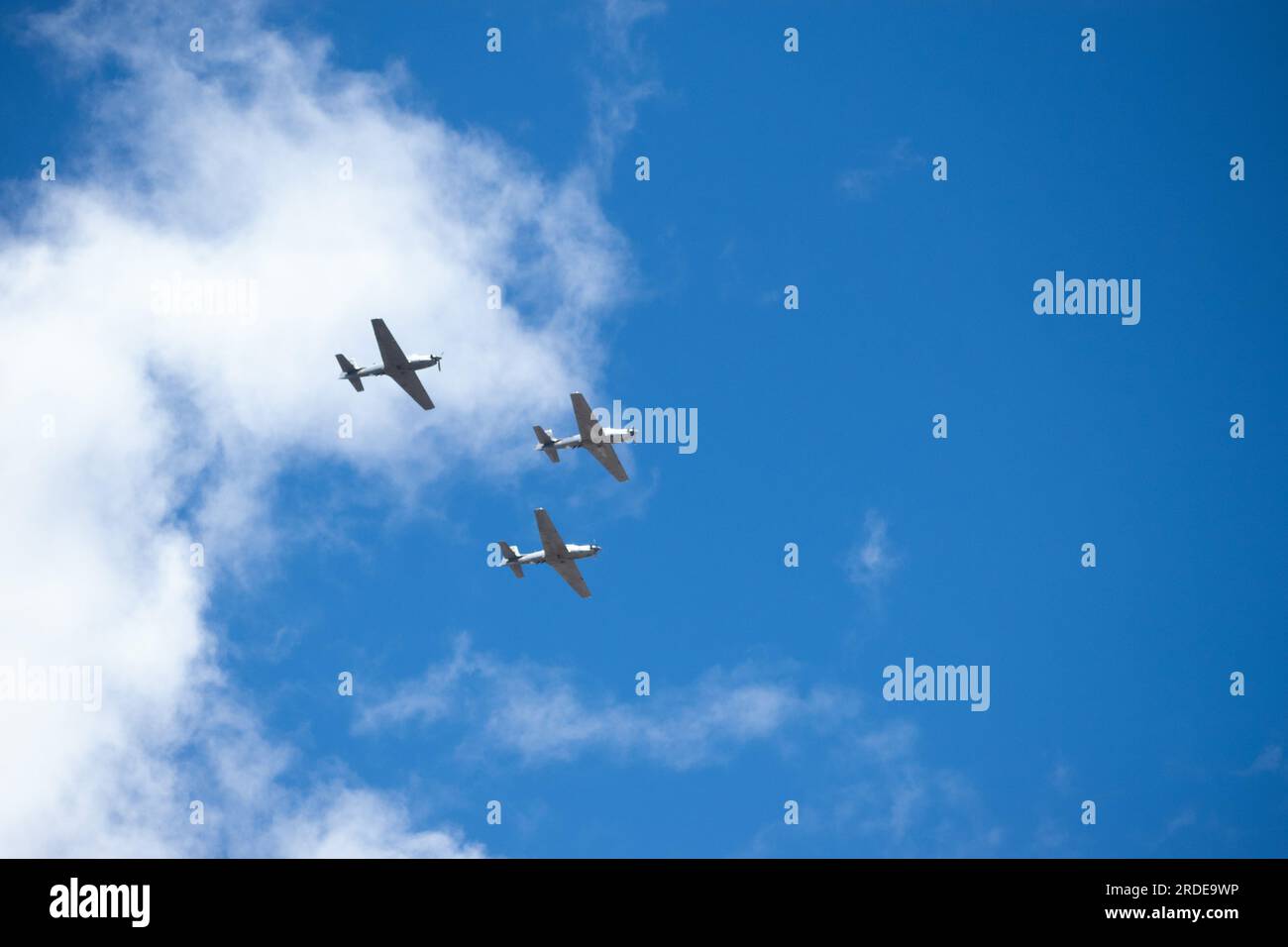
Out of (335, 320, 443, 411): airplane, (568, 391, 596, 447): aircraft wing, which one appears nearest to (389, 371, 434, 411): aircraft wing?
(335, 320, 443, 411): airplane

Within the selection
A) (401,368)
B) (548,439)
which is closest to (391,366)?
(401,368)

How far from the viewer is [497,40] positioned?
294 ft

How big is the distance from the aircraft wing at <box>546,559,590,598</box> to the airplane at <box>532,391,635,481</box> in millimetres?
7823

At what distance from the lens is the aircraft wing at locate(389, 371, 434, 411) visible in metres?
92.8

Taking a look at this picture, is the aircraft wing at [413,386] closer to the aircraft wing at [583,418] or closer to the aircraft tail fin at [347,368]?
the aircraft tail fin at [347,368]

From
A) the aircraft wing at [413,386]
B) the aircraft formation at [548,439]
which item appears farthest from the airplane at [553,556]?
the aircraft wing at [413,386]

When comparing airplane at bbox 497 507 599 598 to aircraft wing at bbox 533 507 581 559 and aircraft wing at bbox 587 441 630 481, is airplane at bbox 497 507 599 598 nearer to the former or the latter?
aircraft wing at bbox 533 507 581 559

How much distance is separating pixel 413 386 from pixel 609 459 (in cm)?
1568

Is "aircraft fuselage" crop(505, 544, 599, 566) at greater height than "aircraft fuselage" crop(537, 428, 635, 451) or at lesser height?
lesser

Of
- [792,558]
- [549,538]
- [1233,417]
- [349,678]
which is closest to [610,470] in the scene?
[549,538]

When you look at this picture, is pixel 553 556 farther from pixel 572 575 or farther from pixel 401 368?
pixel 401 368

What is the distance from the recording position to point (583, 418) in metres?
92.2
